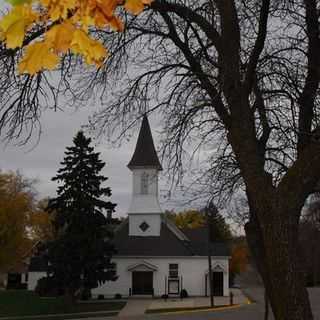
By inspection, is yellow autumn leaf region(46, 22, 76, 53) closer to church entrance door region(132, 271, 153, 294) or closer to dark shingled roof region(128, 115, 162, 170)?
church entrance door region(132, 271, 153, 294)

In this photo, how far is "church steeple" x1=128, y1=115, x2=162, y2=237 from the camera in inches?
2178

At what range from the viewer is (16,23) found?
97.1 inches

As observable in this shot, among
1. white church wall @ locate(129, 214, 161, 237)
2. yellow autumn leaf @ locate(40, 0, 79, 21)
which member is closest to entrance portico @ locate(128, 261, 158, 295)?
white church wall @ locate(129, 214, 161, 237)

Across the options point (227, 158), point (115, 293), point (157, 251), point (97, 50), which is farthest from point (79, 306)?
point (97, 50)

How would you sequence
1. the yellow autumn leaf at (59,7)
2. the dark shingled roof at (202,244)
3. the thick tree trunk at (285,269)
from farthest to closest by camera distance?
1. the dark shingled roof at (202,244)
2. the thick tree trunk at (285,269)
3. the yellow autumn leaf at (59,7)

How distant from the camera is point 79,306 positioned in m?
41.0

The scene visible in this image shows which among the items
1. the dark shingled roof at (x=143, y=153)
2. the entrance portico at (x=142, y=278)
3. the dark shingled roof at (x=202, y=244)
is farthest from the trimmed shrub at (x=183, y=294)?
the dark shingled roof at (x=143, y=153)

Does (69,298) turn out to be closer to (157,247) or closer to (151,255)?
(151,255)

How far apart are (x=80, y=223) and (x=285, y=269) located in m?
33.6

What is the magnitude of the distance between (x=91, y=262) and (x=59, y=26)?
38.3 meters

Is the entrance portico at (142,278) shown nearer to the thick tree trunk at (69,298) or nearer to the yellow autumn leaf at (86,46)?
the thick tree trunk at (69,298)

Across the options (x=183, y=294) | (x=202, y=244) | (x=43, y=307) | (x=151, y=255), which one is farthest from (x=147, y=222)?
(x=43, y=307)

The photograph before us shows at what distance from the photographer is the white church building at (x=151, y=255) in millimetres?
52438

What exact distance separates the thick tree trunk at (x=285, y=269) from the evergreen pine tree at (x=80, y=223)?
3262cm
